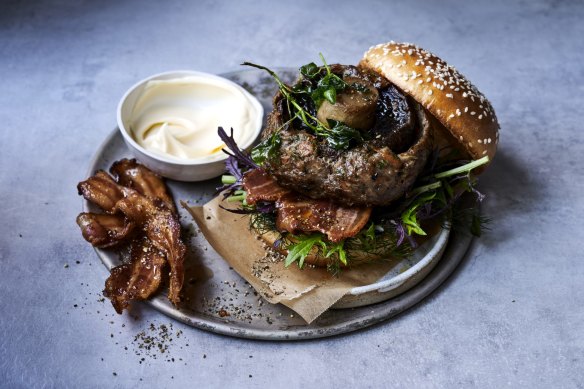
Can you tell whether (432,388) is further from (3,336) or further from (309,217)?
(3,336)

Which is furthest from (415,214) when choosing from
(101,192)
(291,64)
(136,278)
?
(291,64)

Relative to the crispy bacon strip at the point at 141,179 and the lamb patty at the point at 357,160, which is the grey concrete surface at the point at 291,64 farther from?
the lamb patty at the point at 357,160

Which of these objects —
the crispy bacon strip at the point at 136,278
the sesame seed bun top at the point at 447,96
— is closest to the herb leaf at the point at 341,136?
the sesame seed bun top at the point at 447,96

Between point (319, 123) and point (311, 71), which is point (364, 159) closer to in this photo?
point (319, 123)

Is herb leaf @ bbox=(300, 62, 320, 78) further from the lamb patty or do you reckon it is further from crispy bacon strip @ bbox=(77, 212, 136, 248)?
crispy bacon strip @ bbox=(77, 212, 136, 248)

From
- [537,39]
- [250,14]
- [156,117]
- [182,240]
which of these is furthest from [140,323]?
[537,39]

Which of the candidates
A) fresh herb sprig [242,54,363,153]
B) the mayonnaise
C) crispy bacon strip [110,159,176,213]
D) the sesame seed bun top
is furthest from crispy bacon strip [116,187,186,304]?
the sesame seed bun top

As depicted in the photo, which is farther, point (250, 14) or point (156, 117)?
point (250, 14)
